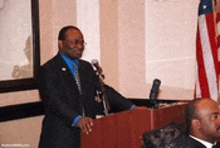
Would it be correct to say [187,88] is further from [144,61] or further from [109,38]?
[109,38]

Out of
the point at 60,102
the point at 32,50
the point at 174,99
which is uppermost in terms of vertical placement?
the point at 32,50

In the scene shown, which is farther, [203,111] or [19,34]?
[19,34]

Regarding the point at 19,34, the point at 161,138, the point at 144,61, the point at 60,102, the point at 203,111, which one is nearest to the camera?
the point at 161,138

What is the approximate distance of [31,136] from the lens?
4.67 metres

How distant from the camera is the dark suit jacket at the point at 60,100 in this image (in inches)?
118

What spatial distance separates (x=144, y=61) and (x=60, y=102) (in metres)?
2.59

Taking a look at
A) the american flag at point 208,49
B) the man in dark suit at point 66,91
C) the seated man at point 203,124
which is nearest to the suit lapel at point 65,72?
the man in dark suit at point 66,91

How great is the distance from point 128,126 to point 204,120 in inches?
20.7

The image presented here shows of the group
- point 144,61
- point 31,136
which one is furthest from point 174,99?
point 31,136

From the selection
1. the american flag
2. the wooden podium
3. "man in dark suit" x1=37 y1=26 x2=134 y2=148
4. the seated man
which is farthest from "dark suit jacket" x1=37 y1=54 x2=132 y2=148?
the american flag

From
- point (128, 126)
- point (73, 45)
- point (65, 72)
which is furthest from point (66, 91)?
point (128, 126)

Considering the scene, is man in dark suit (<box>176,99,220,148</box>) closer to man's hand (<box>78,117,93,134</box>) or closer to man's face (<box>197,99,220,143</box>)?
man's face (<box>197,99,220,143</box>)

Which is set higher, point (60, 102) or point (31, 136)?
point (60, 102)

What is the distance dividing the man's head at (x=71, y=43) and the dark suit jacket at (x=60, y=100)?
11 centimetres
